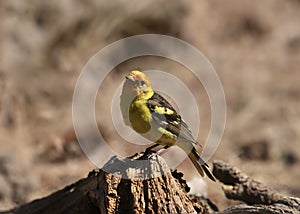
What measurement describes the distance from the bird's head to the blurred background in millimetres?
3270

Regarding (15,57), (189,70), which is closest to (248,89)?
(189,70)

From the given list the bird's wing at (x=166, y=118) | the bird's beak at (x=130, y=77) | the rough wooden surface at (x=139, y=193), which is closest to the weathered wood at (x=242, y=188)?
the rough wooden surface at (x=139, y=193)

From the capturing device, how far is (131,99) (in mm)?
5578

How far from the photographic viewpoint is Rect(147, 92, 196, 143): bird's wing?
5.57 m

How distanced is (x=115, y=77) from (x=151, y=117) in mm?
8110

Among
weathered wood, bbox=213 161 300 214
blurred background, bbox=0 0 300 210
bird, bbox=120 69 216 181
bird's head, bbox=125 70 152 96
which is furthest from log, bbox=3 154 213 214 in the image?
blurred background, bbox=0 0 300 210

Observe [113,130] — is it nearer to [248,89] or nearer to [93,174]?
[248,89]

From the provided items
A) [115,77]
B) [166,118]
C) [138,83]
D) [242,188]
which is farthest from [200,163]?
[115,77]

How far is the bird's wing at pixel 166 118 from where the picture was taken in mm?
5570

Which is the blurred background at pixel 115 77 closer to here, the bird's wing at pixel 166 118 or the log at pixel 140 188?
the bird's wing at pixel 166 118

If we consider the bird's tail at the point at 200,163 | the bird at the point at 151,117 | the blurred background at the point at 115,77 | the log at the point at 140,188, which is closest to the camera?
the log at the point at 140,188

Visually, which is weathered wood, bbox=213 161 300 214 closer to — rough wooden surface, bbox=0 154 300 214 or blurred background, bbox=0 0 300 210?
rough wooden surface, bbox=0 154 300 214

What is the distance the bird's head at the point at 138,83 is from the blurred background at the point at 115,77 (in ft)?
10.7

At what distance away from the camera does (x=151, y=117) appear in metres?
5.55
